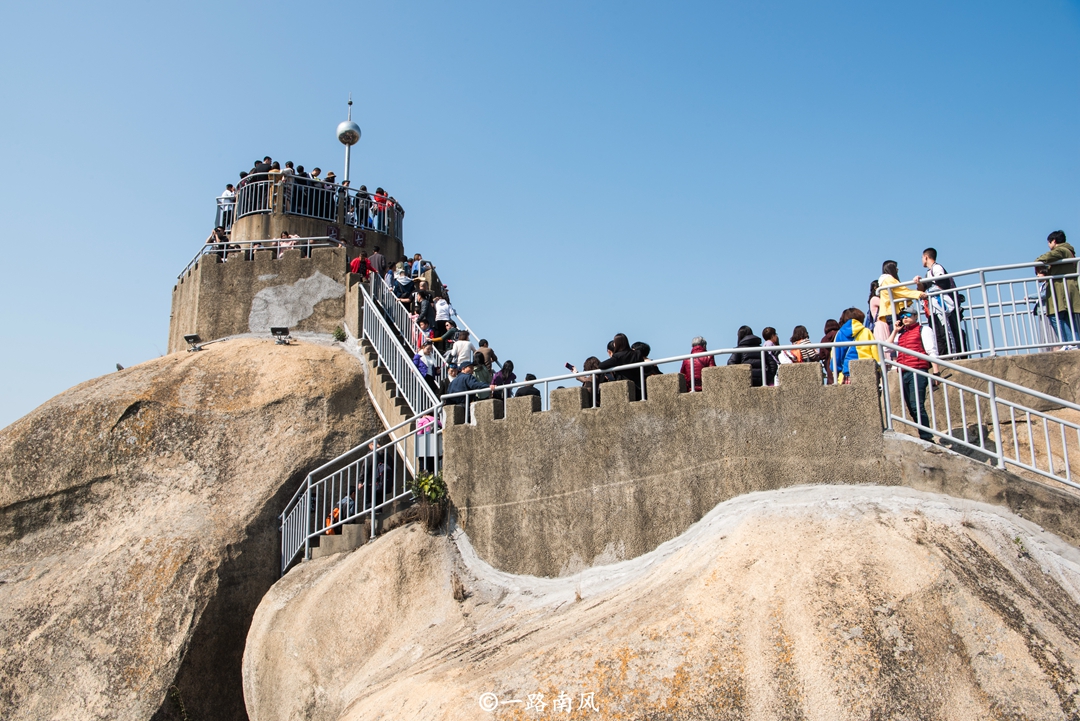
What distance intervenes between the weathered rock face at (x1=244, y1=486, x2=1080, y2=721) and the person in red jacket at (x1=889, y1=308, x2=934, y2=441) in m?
0.95

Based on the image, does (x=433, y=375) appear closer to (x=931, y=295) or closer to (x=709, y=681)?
(x=931, y=295)

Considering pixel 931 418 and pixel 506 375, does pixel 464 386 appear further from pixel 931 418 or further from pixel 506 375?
pixel 931 418

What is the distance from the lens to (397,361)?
15391mm

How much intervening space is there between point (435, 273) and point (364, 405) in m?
4.71

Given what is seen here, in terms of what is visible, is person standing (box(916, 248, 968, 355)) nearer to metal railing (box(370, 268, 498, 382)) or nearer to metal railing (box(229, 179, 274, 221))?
metal railing (box(370, 268, 498, 382))

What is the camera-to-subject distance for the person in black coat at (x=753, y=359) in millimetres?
9477

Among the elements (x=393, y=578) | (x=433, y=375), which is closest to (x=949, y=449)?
(x=393, y=578)

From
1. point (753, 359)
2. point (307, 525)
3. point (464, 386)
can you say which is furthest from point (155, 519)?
point (753, 359)

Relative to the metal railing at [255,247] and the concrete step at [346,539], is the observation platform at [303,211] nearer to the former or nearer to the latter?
the metal railing at [255,247]

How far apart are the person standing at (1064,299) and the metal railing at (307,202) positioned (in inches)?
575

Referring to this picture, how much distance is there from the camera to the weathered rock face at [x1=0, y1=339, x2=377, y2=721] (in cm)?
1330

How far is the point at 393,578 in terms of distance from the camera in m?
11.3

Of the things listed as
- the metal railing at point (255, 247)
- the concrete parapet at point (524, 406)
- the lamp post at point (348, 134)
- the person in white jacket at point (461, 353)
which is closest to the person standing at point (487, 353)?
the person in white jacket at point (461, 353)

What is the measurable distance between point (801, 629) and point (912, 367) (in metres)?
3.21
